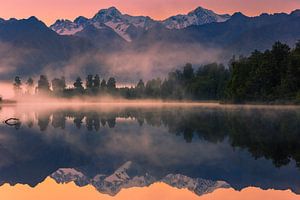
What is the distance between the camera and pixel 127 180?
1008 inches

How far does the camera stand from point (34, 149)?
38.3 meters

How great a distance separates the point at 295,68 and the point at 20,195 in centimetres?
12707

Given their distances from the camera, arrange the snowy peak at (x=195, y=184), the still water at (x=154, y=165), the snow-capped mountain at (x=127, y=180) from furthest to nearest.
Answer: the snow-capped mountain at (x=127, y=180), the still water at (x=154, y=165), the snowy peak at (x=195, y=184)

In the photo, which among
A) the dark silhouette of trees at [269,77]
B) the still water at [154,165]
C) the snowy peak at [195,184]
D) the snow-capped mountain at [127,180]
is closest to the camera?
the snowy peak at [195,184]

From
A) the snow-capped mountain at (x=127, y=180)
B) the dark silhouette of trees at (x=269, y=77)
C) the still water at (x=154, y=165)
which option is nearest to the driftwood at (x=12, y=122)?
the still water at (x=154, y=165)

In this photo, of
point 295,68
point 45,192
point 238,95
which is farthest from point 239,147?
point 238,95

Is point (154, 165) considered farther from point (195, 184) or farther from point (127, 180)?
point (195, 184)

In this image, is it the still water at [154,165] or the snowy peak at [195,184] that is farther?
the still water at [154,165]

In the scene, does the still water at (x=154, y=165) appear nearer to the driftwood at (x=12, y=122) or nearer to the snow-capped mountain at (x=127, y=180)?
the snow-capped mountain at (x=127, y=180)

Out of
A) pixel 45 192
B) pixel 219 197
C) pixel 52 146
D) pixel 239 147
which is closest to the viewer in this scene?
pixel 219 197

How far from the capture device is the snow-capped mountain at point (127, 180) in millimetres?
23406

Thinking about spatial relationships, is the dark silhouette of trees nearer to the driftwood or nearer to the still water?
the driftwood

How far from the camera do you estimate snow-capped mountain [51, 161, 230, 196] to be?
2341 cm

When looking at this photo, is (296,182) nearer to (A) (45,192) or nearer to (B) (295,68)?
(A) (45,192)
